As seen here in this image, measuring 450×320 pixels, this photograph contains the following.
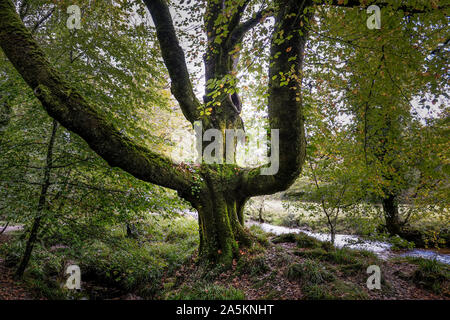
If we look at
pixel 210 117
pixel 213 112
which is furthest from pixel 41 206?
pixel 213 112

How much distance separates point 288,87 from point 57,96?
342 cm

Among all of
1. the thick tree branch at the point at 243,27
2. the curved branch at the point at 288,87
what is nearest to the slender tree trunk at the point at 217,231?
the curved branch at the point at 288,87

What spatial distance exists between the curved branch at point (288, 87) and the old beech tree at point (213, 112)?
13mm

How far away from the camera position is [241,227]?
5.04 metres

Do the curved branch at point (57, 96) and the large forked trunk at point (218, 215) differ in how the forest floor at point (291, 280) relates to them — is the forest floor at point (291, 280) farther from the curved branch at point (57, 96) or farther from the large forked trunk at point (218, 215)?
the curved branch at point (57, 96)

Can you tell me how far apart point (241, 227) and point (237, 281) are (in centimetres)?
122

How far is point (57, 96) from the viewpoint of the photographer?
111 inches

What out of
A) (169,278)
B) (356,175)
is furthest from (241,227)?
(356,175)

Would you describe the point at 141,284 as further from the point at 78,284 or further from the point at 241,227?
the point at 241,227

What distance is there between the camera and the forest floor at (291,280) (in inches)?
141

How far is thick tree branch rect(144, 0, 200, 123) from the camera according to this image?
419 cm

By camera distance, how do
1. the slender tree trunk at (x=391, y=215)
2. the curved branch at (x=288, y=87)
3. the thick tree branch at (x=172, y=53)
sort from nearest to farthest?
1. the curved branch at (x=288, y=87)
2. the thick tree branch at (x=172, y=53)
3. the slender tree trunk at (x=391, y=215)

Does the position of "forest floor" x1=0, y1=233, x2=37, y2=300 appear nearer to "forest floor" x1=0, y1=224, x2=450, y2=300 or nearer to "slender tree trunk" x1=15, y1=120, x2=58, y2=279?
"forest floor" x1=0, y1=224, x2=450, y2=300

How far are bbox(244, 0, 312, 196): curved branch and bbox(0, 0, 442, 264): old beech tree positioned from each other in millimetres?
13
